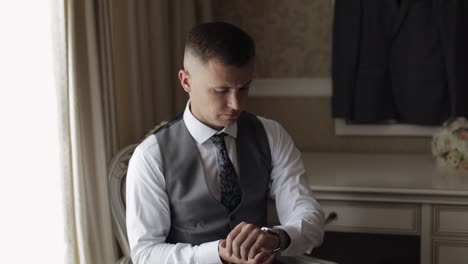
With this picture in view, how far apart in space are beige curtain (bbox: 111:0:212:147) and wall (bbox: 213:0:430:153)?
354mm

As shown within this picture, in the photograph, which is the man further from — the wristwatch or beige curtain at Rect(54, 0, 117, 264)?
beige curtain at Rect(54, 0, 117, 264)

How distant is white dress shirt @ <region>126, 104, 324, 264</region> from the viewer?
5.07ft

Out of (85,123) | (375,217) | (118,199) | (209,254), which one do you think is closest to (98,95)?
(85,123)

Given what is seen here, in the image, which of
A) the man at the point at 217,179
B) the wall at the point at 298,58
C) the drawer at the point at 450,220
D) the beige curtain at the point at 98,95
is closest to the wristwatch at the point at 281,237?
the man at the point at 217,179

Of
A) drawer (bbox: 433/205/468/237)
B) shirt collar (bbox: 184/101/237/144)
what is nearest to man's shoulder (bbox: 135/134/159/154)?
shirt collar (bbox: 184/101/237/144)

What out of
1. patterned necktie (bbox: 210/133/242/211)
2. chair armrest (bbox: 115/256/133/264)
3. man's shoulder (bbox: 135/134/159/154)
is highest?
man's shoulder (bbox: 135/134/159/154)

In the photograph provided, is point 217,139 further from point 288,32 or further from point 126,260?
point 288,32

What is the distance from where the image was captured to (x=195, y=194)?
5.30ft

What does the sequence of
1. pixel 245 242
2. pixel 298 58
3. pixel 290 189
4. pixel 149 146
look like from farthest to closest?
pixel 298 58 < pixel 290 189 < pixel 149 146 < pixel 245 242

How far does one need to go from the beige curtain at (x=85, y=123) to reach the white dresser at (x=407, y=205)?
76 centimetres

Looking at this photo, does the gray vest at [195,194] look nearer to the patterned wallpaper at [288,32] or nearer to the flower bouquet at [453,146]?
the flower bouquet at [453,146]

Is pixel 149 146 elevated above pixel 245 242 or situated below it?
above

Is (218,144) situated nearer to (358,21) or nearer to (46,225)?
(46,225)

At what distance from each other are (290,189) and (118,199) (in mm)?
520
